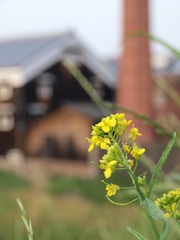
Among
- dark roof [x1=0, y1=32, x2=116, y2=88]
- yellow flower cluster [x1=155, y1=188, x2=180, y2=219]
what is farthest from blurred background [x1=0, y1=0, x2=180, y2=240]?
yellow flower cluster [x1=155, y1=188, x2=180, y2=219]

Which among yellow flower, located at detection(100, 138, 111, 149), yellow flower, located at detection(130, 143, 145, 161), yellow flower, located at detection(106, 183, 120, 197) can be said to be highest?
yellow flower, located at detection(100, 138, 111, 149)

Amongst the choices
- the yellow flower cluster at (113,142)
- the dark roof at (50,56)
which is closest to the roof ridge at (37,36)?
the dark roof at (50,56)

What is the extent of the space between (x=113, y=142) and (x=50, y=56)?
1589 centimetres

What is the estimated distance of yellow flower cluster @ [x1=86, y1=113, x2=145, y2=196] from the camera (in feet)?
1.26

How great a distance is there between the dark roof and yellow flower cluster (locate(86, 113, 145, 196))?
14871 millimetres

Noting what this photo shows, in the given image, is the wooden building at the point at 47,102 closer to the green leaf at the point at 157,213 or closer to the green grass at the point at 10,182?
the green grass at the point at 10,182

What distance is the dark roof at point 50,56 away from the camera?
1555cm

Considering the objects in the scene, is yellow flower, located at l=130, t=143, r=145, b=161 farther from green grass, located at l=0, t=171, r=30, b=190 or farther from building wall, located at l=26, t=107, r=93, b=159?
building wall, located at l=26, t=107, r=93, b=159

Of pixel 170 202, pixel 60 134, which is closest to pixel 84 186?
pixel 60 134

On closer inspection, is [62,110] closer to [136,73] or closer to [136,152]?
[136,73]

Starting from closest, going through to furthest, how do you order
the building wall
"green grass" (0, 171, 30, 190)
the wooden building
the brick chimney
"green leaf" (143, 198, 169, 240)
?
"green leaf" (143, 198, 169, 240)
"green grass" (0, 171, 30, 190)
the brick chimney
the building wall
the wooden building

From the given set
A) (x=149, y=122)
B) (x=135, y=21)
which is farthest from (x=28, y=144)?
(x=149, y=122)

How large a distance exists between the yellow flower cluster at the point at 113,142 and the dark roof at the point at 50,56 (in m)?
14.9

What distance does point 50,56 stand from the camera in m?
16.1
